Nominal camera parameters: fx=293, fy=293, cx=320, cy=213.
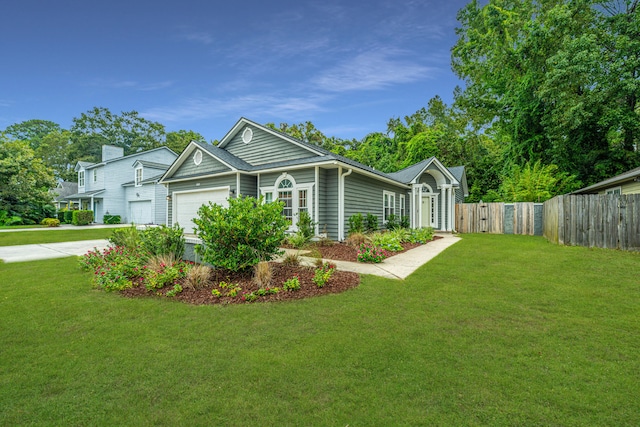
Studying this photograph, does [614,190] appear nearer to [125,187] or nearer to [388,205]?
[388,205]

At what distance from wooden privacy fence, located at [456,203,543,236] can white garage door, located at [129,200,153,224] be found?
25066 mm

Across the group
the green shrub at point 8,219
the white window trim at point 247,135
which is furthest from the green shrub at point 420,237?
the green shrub at point 8,219

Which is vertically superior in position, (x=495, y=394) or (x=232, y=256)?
(x=232, y=256)

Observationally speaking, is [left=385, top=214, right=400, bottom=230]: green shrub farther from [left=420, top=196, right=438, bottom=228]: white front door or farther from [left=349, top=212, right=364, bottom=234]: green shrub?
[left=420, top=196, right=438, bottom=228]: white front door

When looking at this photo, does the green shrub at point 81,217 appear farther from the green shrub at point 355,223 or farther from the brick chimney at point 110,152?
the green shrub at point 355,223

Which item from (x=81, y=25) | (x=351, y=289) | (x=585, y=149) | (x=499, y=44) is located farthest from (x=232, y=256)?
(x=499, y=44)

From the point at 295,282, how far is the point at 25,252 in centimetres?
1051

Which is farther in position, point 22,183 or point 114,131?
point 114,131

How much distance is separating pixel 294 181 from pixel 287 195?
689mm

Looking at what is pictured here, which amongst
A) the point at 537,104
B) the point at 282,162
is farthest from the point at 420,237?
the point at 537,104

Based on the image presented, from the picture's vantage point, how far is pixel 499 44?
72.3 ft

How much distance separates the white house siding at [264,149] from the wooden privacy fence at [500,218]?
40.6ft

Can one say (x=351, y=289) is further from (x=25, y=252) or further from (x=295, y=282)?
(x=25, y=252)

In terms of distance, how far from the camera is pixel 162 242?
672 cm
